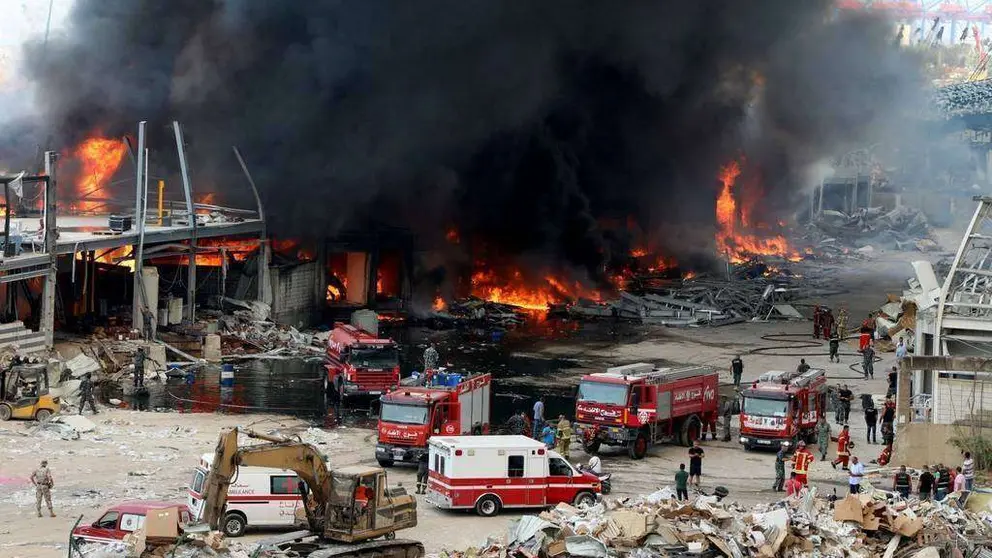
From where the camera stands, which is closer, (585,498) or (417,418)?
(585,498)

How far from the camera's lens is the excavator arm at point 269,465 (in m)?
19.4

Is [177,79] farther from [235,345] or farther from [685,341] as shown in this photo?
[685,341]

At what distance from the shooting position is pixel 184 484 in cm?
2514

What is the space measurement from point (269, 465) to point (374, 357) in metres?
15.9

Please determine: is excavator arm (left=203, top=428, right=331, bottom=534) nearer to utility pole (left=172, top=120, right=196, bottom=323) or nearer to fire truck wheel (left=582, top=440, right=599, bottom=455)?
fire truck wheel (left=582, top=440, right=599, bottom=455)

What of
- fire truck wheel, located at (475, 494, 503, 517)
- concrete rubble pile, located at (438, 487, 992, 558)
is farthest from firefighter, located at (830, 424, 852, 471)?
fire truck wheel, located at (475, 494, 503, 517)

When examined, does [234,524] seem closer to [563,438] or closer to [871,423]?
[563,438]

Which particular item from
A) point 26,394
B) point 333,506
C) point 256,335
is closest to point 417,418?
point 333,506

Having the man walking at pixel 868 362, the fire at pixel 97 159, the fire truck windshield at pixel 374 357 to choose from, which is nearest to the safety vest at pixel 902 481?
the fire truck windshield at pixel 374 357

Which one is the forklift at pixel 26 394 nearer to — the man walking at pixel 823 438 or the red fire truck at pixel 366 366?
the red fire truck at pixel 366 366

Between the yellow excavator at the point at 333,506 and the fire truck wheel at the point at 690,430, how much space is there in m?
11.6

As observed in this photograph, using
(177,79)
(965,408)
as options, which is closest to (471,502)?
(965,408)

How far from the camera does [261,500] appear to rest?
21.7m

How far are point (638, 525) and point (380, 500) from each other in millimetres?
3897
